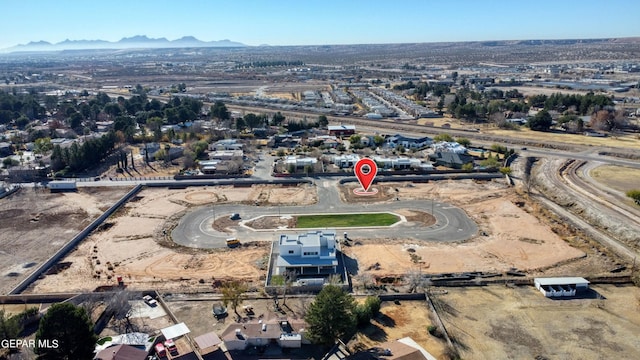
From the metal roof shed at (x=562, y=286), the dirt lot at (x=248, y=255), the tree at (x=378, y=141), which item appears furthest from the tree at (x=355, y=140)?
the metal roof shed at (x=562, y=286)

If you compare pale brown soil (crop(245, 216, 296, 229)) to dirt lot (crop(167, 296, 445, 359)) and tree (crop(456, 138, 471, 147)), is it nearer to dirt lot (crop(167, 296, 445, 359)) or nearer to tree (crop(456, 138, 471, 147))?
dirt lot (crop(167, 296, 445, 359))

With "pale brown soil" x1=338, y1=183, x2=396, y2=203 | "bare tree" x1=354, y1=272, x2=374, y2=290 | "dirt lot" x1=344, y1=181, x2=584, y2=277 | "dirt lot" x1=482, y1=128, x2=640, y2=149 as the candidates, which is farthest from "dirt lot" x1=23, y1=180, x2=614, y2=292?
"dirt lot" x1=482, y1=128, x2=640, y2=149

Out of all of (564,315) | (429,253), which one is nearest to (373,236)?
(429,253)

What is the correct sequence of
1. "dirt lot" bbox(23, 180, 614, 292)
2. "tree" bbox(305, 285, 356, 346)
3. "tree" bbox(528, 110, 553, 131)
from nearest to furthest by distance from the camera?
Answer: "tree" bbox(305, 285, 356, 346) < "dirt lot" bbox(23, 180, 614, 292) < "tree" bbox(528, 110, 553, 131)

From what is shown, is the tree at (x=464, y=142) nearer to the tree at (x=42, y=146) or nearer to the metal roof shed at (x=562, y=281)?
the metal roof shed at (x=562, y=281)

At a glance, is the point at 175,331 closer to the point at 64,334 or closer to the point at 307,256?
the point at 64,334

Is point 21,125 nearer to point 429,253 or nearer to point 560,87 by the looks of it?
point 429,253

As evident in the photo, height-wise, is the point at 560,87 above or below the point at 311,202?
above

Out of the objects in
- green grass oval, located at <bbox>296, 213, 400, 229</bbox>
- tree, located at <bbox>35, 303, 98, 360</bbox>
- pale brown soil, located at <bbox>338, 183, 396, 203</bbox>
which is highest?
tree, located at <bbox>35, 303, 98, 360</bbox>
